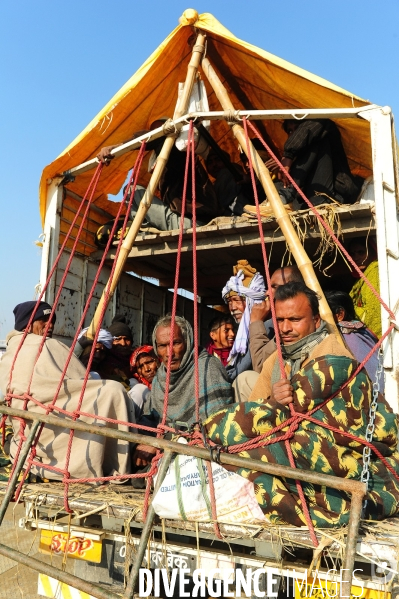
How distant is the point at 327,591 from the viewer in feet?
5.89

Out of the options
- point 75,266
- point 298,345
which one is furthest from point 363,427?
point 75,266

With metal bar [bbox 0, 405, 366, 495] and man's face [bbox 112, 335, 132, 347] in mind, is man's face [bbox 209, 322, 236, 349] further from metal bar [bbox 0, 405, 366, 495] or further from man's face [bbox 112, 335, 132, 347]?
metal bar [bbox 0, 405, 366, 495]

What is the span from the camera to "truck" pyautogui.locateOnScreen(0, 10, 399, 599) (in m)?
1.90

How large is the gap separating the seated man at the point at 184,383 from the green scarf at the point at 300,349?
1.97ft

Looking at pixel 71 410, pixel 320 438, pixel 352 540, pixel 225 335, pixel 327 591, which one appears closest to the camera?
pixel 352 540

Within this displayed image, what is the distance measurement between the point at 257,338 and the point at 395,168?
1.50 metres

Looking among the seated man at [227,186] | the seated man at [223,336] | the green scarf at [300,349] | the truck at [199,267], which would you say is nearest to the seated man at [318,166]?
the truck at [199,267]

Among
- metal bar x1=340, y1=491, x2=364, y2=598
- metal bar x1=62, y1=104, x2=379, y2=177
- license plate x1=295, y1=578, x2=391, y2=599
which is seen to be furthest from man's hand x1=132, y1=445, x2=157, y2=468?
metal bar x1=62, y1=104, x2=379, y2=177

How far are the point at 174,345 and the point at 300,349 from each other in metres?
0.96

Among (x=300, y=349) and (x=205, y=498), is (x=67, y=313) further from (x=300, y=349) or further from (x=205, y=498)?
(x=205, y=498)

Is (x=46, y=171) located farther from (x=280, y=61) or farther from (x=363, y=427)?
(x=363, y=427)

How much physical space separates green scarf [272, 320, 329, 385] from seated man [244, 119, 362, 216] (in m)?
1.73

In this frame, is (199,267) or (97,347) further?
(199,267)

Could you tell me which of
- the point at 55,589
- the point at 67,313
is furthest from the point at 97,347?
the point at 55,589
